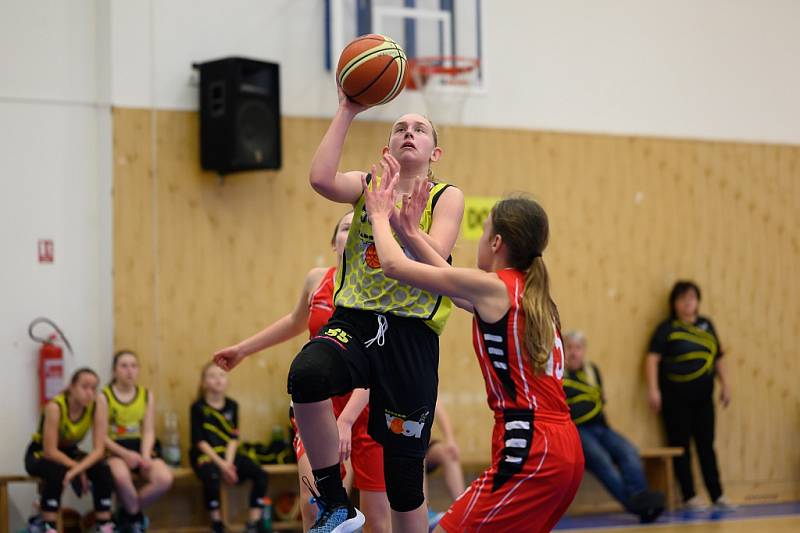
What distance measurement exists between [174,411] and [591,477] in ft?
12.9

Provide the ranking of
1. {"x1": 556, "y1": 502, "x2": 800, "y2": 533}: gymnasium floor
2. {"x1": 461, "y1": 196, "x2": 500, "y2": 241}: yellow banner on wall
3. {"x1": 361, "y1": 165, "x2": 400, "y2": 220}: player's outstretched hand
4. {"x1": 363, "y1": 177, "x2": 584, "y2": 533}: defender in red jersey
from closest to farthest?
{"x1": 363, "y1": 177, "x2": 584, "y2": 533}: defender in red jersey, {"x1": 361, "y1": 165, "x2": 400, "y2": 220}: player's outstretched hand, {"x1": 556, "y1": 502, "x2": 800, "y2": 533}: gymnasium floor, {"x1": 461, "y1": 196, "x2": 500, "y2": 241}: yellow banner on wall

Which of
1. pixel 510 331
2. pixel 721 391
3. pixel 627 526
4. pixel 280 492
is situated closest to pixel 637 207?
pixel 721 391

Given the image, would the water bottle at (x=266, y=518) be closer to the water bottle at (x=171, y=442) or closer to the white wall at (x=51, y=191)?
the water bottle at (x=171, y=442)

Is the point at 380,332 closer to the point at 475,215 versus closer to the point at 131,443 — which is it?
the point at 131,443

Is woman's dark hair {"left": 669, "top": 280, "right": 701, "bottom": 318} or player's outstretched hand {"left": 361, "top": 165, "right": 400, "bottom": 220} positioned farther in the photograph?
woman's dark hair {"left": 669, "top": 280, "right": 701, "bottom": 318}

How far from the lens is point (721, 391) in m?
10.8

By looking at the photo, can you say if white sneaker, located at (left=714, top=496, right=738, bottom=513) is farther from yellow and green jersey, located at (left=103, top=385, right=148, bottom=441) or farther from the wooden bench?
yellow and green jersey, located at (left=103, top=385, right=148, bottom=441)

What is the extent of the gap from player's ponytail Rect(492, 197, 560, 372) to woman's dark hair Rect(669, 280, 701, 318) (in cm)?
663

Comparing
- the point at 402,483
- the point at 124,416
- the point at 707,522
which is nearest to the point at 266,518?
the point at 124,416

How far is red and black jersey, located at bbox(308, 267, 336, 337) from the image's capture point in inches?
205

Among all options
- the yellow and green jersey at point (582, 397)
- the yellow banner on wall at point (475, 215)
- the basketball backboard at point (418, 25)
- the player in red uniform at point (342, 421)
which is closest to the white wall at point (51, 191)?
the basketball backboard at point (418, 25)

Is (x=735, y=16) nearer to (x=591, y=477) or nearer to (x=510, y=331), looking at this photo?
(x=591, y=477)

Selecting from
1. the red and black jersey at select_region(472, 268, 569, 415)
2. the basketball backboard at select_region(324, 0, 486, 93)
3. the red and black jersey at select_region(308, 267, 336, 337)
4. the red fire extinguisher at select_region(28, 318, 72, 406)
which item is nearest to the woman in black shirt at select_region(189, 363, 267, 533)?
the red fire extinguisher at select_region(28, 318, 72, 406)

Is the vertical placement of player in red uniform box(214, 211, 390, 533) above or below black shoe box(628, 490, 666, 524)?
above
